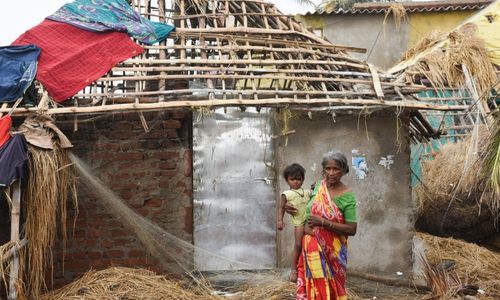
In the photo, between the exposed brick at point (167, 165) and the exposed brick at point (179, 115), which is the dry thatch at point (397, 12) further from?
the exposed brick at point (167, 165)

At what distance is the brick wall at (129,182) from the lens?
259 inches

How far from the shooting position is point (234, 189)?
22.2 ft

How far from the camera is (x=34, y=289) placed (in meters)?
5.52

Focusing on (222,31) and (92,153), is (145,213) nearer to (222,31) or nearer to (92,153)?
(92,153)

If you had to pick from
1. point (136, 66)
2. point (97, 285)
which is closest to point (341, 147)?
point (136, 66)

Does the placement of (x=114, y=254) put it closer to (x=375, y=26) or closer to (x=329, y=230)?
(x=329, y=230)

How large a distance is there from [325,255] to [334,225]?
30 cm

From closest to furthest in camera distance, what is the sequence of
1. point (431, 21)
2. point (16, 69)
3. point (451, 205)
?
→ 1. point (16, 69)
2. point (451, 205)
3. point (431, 21)

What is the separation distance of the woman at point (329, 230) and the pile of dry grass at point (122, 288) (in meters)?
2.00

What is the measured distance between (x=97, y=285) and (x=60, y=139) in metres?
1.59

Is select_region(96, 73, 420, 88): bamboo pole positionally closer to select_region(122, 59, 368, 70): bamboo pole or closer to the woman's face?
select_region(122, 59, 368, 70): bamboo pole

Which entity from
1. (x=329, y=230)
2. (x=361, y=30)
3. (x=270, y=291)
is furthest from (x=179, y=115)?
(x=361, y=30)

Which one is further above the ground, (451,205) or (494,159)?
(494,159)

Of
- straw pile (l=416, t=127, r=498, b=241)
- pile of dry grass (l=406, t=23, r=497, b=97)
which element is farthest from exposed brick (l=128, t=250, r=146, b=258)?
pile of dry grass (l=406, t=23, r=497, b=97)
